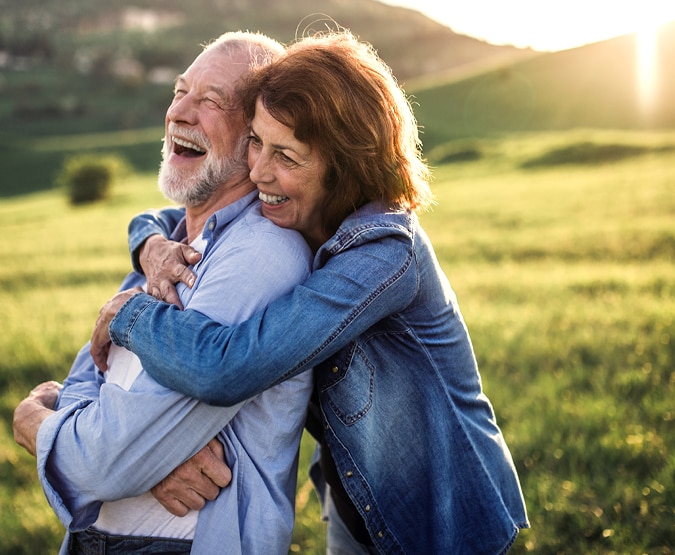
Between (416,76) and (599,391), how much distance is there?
12277cm

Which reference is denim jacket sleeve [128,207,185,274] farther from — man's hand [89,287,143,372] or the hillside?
the hillside

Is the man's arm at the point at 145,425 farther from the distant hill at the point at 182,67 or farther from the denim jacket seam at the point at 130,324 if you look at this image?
the distant hill at the point at 182,67

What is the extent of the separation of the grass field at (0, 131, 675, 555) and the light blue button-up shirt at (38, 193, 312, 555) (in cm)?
166

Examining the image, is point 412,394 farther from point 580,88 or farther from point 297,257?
point 580,88

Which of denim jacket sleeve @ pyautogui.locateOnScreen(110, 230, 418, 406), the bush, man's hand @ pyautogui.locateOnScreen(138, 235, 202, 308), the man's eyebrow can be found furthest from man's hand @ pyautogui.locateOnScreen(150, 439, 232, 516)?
the bush

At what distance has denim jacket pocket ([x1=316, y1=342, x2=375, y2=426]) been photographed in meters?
2.28

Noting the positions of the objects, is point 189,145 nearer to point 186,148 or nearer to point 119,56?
point 186,148

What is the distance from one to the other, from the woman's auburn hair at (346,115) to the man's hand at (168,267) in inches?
22.8

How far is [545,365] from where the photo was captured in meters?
5.49

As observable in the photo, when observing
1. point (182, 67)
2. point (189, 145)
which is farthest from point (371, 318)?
point (182, 67)

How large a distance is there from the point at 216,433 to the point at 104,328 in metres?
0.64

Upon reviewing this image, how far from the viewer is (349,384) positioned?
2.29m

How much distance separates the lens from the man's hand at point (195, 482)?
215cm

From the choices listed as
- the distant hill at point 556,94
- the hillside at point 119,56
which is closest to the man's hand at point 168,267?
the hillside at point 119,56
